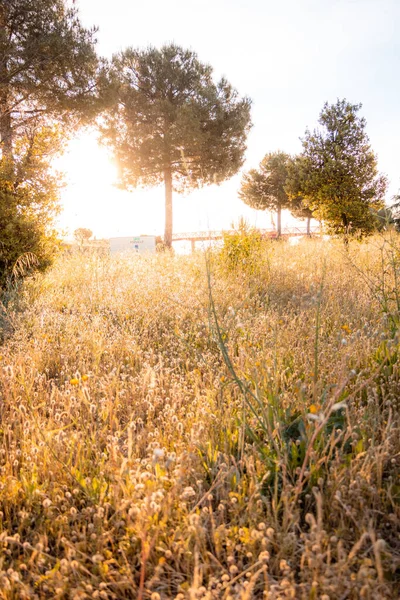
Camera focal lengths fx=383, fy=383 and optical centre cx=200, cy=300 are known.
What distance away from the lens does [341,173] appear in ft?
48.9

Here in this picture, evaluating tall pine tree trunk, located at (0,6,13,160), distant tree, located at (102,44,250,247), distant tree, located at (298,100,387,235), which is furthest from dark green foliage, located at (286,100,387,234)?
tall pine tree trunk, located at (0,6,13,160)

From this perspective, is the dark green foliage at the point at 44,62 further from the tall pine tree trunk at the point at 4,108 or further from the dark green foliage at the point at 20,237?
the dark green foliage at the point at 20,237

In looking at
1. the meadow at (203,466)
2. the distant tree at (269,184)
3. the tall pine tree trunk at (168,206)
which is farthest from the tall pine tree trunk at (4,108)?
the distant tree at (269,184)

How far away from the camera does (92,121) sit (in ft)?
40.9

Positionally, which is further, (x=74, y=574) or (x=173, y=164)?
(x=173, y=164)

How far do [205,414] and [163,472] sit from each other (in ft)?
1.51

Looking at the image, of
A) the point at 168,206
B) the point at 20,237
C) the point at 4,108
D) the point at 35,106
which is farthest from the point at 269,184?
the point at 20,237

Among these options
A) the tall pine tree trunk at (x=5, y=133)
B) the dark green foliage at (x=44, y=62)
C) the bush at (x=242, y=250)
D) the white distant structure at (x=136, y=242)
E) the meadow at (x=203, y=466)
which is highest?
the dark green foliage at (x=44, y=62)

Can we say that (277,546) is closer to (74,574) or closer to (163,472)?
(163,472)

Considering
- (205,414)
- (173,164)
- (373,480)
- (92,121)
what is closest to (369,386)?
(373,480)

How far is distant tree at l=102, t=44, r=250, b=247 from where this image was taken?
784 inches

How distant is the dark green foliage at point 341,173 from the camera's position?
48.5ft

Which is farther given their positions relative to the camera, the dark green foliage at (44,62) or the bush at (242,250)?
the dark green foliage at (44,62)

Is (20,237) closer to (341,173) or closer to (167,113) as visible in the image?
(341,173)
